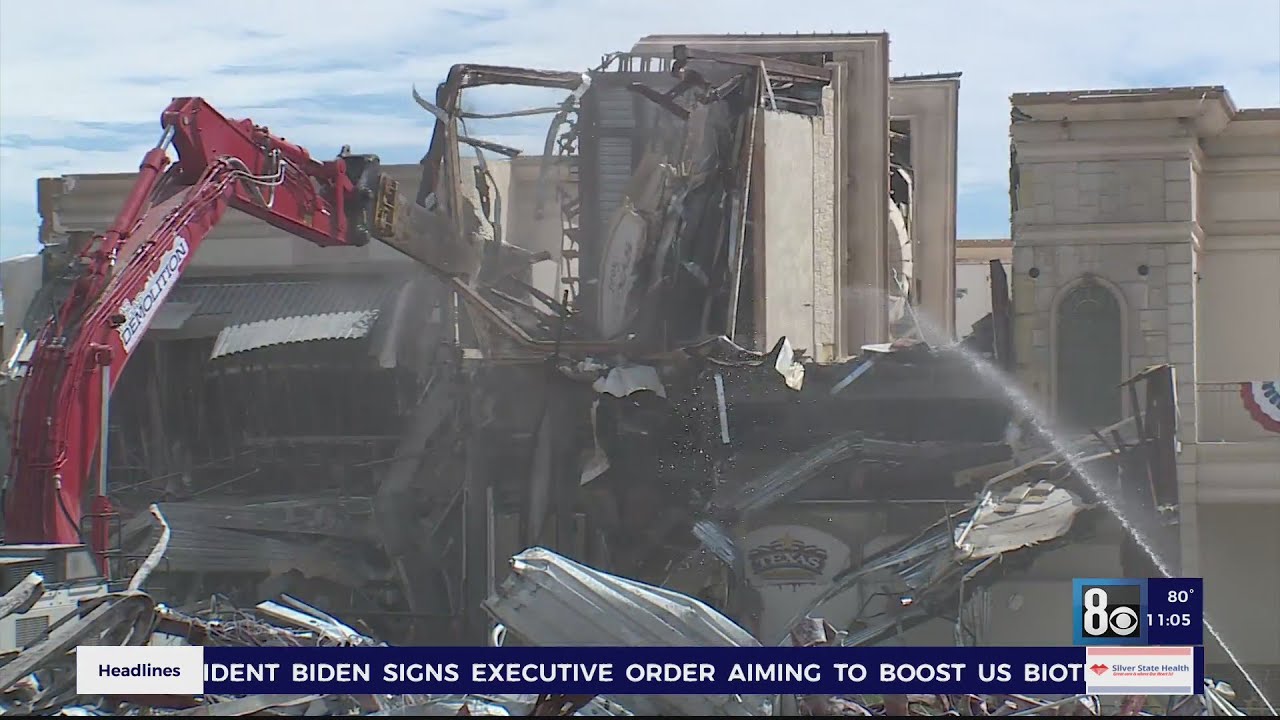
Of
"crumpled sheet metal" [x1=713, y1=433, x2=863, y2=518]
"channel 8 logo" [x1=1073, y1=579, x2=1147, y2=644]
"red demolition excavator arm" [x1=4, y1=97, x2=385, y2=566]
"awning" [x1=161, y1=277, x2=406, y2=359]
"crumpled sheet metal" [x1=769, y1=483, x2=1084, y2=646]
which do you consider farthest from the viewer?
"awning" [x1=161, y1=277, x2=406, y2=359]

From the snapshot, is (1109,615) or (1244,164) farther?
(1244,164)

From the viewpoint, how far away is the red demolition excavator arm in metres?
9.88

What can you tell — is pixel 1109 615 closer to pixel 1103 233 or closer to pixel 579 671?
pixel 579 671

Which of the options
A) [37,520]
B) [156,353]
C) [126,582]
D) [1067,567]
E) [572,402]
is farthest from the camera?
[156,353]

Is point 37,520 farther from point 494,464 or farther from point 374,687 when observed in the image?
point 494,464

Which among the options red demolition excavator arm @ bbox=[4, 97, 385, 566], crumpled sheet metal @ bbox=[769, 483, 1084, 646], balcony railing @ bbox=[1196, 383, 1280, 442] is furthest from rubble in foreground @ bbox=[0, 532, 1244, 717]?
balcony railing @ bbox=[1196, 383, 1280, 442]

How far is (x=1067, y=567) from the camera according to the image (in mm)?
12000

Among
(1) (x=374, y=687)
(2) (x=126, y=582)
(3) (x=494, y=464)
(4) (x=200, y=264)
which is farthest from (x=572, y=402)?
(4) (x=200, y=264)

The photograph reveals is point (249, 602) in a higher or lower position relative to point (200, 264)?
lower

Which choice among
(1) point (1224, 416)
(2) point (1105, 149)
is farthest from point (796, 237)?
(1) point (1224, 416)

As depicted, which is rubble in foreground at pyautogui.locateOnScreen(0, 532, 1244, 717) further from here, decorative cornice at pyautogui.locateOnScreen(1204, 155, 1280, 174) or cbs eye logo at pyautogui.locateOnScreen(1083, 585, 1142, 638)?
decorative cornice at pyautogui.locateOnScreen(1204, 155, 1280, 174)

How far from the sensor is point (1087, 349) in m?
14.7

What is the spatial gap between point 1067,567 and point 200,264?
11267 millimetres

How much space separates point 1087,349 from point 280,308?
8.83 meters
